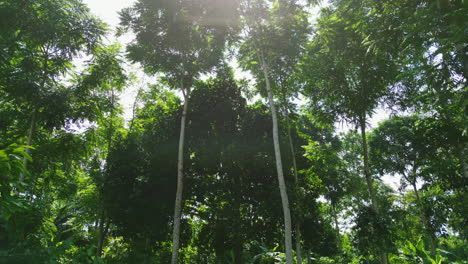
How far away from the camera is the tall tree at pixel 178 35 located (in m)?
10.1

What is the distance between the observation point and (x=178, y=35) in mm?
10391

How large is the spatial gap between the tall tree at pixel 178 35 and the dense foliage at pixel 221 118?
0.05 meters

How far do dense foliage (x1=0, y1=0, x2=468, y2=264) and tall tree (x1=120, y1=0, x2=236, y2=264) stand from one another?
0.05m

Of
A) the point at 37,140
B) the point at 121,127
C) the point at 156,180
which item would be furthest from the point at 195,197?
the point at 37,140

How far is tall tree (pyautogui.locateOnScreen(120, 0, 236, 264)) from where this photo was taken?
33.2ft

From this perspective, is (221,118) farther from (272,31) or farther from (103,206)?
(103,206)

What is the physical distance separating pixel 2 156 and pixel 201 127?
1014 centimetres

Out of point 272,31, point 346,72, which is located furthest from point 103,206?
point 346,72

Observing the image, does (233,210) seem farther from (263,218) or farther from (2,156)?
(2,156)

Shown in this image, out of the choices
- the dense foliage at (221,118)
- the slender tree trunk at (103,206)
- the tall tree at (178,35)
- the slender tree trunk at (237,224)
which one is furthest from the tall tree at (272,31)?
the slender tree trunk at (103,206)

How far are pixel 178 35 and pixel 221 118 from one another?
4.01 m

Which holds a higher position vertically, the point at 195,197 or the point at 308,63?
the point at 308,63

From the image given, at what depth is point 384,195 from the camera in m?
17.4

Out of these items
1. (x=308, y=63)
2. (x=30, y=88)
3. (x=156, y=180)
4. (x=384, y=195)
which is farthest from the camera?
(x=384, y=195)
